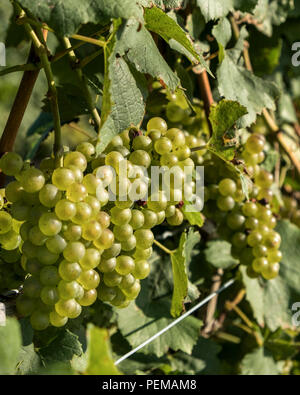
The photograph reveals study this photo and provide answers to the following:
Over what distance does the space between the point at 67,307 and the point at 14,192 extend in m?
0.17

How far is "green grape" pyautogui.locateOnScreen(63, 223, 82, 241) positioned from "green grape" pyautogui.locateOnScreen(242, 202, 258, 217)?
21.2 inches

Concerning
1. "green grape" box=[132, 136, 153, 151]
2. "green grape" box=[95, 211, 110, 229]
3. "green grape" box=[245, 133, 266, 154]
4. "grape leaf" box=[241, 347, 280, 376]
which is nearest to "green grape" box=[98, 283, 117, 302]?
"green grape" box=[95, 211, 110, 229]

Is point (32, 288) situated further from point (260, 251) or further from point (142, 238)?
point (260, 251)

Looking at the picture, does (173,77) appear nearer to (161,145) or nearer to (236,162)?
(161,145)

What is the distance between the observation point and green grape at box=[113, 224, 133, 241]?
2.36ft

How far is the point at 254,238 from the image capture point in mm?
1112

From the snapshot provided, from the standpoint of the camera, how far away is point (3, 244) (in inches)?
28.8

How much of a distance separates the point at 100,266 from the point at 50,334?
0.47 feet

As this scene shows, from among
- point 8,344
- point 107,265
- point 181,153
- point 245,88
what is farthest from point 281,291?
point 8,344

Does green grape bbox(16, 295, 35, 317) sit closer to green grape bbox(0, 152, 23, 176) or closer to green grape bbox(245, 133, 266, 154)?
green grape bbox(0, 152, 23, 176)

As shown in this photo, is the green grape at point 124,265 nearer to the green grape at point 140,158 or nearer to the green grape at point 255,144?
the green grape at point 140,158

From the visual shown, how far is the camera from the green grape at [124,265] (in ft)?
2.40

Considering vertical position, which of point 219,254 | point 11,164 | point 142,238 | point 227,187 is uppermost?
point 11,164
